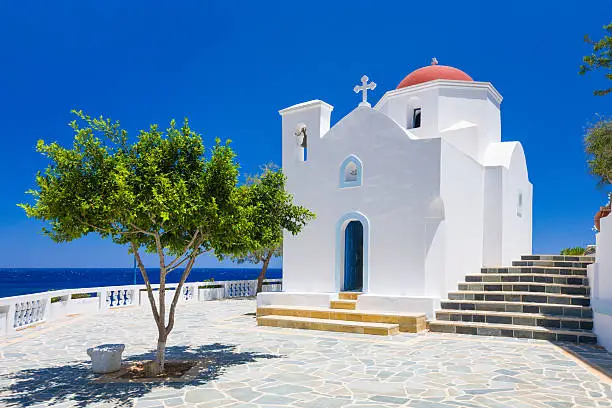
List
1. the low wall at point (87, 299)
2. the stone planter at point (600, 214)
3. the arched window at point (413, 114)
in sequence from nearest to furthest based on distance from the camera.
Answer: the stone planter at point (600, 214) → the low wall at point (87, 299) → the arched window at point (413, 114)

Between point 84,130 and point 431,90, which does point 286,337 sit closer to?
point 84,130

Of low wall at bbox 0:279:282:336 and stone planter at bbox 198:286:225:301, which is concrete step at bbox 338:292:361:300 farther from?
stone planter at bbox 198:286:225:301

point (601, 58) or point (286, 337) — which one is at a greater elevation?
point (601, 58)

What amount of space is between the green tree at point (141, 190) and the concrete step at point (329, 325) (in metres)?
4.88

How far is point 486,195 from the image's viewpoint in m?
15.4

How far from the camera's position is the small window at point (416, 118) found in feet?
54.6

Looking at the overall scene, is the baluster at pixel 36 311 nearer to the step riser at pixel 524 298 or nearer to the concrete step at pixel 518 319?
the concrete step at pixel 518 319

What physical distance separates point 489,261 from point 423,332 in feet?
15.6

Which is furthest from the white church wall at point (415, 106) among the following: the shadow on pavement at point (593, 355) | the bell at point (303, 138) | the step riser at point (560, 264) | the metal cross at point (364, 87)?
the shadow on pavement at point (593, 355)

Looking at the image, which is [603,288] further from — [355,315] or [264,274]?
[264,274]

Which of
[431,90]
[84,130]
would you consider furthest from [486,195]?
[84,130]

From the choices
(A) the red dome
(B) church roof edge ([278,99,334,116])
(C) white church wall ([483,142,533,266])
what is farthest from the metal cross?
(C) white church wall ([483,142,533,266])

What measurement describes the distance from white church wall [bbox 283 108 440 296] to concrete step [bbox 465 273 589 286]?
7.09 feet

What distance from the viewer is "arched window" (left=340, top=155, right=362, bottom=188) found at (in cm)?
1425
